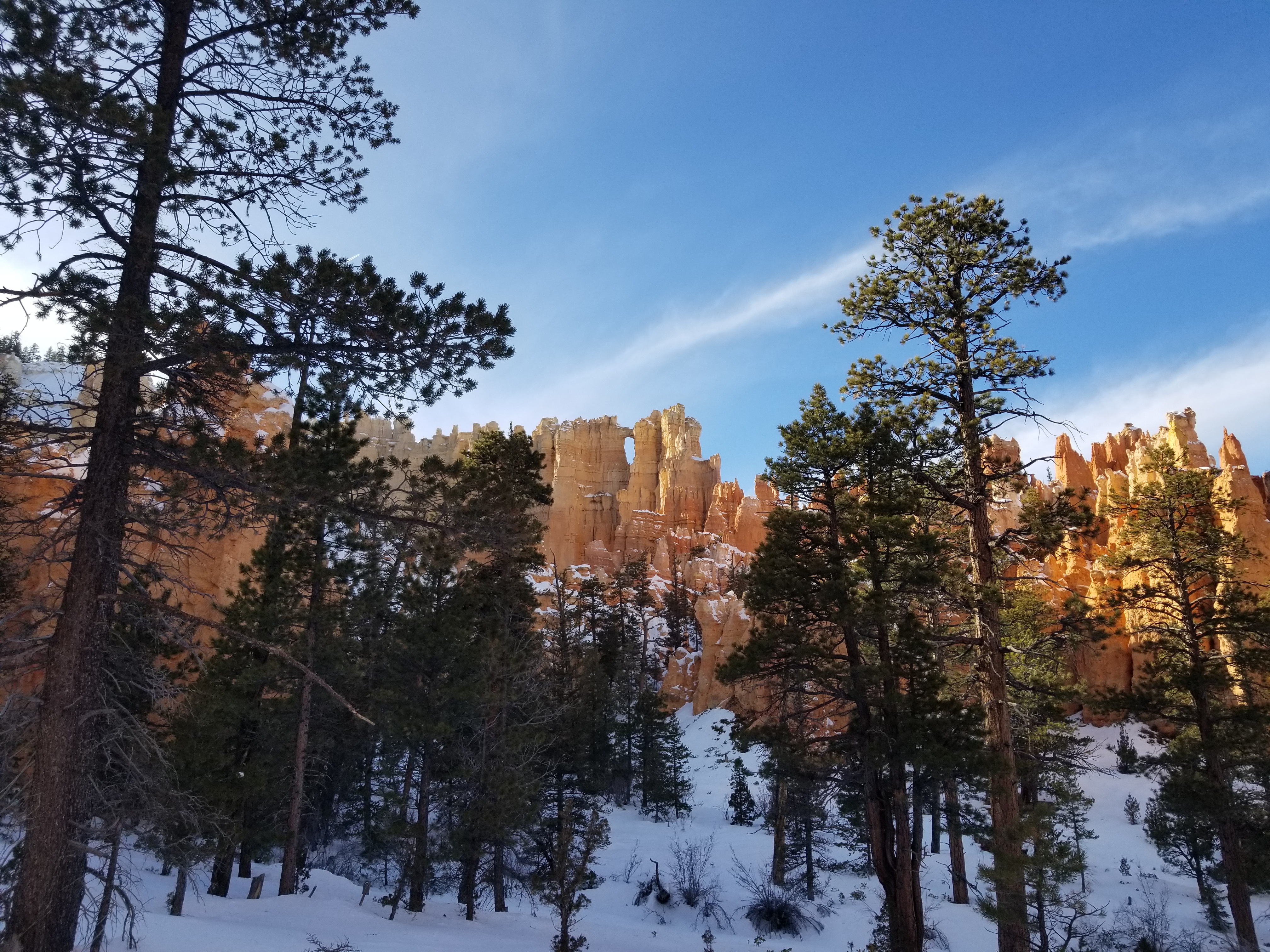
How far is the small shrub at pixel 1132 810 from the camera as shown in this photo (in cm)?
2889

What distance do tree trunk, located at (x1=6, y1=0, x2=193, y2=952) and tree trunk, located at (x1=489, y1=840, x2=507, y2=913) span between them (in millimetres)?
13539

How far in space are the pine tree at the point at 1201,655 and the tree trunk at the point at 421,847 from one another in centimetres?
1542

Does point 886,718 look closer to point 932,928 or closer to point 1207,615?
point 932,928

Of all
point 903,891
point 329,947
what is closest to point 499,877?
point 329,947

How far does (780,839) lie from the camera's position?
23219mm

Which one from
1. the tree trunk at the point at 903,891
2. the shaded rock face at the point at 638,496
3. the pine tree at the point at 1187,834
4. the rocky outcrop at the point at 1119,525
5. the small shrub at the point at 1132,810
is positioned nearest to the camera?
the tree trunk at the point at 903,891

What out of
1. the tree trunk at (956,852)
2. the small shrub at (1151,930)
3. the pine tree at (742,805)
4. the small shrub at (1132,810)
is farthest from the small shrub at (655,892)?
the small shrub at (1132,810)

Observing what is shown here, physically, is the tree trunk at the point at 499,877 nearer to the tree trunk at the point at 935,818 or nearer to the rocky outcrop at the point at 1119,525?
the tree trunk at the point at 935,818

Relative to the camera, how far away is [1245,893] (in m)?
14.8

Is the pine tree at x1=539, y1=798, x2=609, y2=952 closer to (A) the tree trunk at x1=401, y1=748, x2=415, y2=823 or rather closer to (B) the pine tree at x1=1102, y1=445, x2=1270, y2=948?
(A) the tree trunk at x1=401, y1=748, x2=415, y2=823

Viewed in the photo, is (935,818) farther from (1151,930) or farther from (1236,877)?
(1236,877)

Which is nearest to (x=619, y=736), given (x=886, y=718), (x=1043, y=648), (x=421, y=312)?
(x=886, y=718)

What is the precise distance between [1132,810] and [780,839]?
16.3 meters

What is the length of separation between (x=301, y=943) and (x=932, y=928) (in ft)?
43.5
